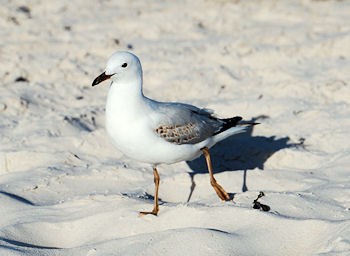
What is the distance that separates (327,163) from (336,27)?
11.6ft

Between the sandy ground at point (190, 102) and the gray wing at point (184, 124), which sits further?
the gray wing at point (184, 124)

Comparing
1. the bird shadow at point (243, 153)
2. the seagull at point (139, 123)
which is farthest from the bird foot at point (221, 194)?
the bird shadow at point (243, 153)

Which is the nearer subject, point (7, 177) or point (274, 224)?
point (274, 224)

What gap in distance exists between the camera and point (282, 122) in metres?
5.11

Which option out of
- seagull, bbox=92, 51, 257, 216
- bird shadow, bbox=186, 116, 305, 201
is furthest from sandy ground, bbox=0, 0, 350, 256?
seagull, bbox=92, 51, 257, 216

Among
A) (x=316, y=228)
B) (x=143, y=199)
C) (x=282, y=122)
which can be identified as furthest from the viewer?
(x=282, y=122)

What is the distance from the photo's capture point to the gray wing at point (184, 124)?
3576 millimetres

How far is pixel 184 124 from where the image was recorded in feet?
12.3

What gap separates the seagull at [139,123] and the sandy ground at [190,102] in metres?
0.39

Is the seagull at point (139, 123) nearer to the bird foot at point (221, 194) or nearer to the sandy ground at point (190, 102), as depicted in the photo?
the bird foot at point (221, 194)

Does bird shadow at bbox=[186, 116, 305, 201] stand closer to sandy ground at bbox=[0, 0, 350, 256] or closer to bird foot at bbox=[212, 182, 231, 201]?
sandy ground at bbox=[0, 0, 350, 256]

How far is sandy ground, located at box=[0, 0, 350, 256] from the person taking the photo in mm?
3072

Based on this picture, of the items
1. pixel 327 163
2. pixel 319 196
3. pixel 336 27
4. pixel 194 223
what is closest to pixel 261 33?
pixel 336 27

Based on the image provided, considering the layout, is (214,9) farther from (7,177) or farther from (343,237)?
(343,237)
